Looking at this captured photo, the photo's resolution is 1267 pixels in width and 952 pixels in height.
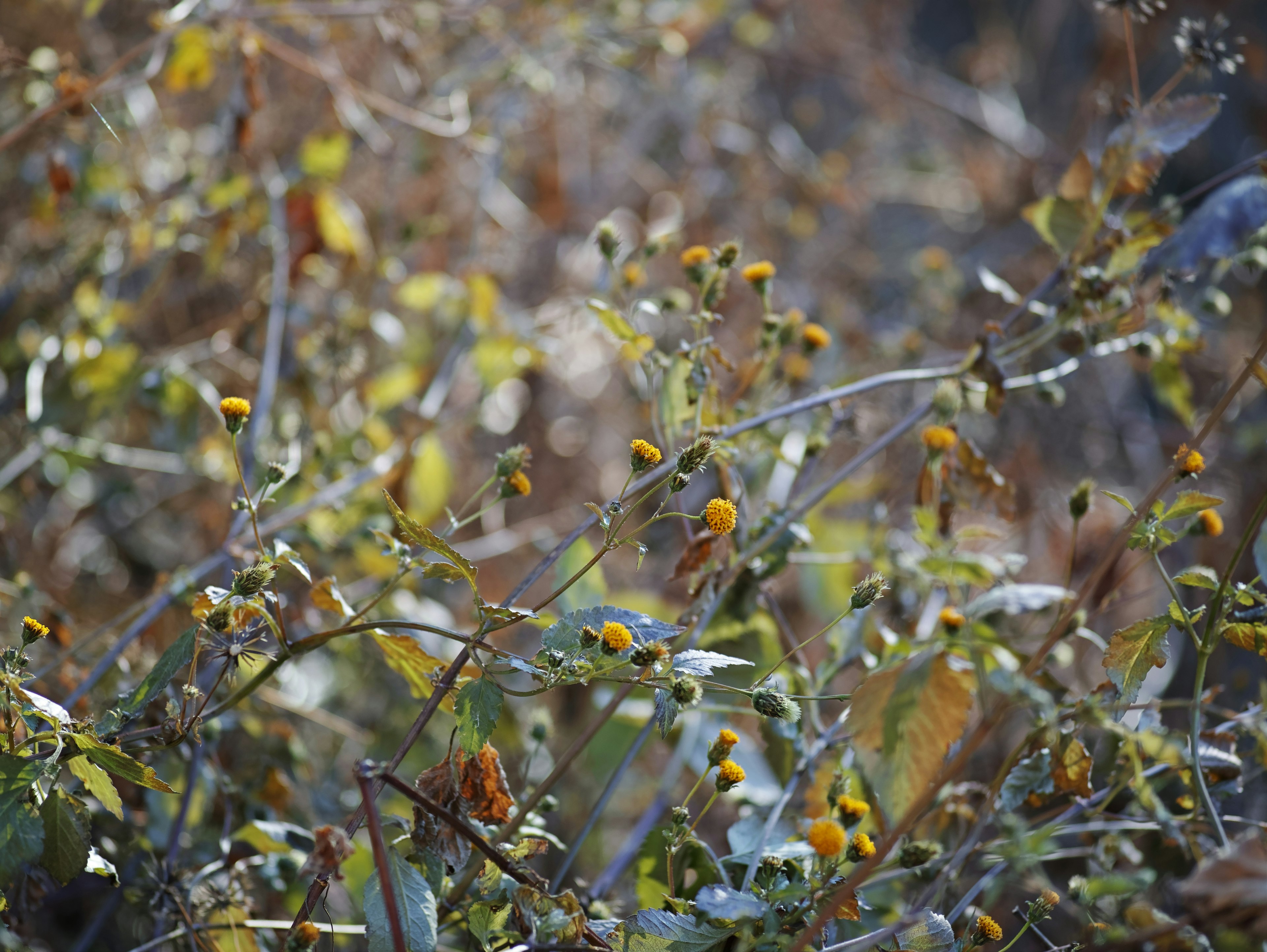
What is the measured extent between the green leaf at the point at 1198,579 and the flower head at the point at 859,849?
430 millimetres

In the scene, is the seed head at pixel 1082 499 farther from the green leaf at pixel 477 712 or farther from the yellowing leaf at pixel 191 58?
the yellowing leaf at pixel 191 58

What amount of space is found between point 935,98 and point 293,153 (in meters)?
1.94

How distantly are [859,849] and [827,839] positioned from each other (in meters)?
0.04

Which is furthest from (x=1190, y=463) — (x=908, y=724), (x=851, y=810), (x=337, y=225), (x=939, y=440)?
(x=337, y=225)

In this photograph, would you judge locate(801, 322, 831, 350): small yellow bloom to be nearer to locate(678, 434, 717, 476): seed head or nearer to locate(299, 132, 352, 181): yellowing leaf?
locate(678, 434, 717, 476): seed head

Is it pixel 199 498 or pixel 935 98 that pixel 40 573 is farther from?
pixel 935 98

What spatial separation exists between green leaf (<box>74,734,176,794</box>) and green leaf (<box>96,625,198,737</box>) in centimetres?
5

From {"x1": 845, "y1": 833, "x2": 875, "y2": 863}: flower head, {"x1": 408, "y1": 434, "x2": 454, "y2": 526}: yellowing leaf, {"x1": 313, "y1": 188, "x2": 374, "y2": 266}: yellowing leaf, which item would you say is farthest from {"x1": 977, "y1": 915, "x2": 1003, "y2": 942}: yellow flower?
{"x1": 313, "y1": 188, "x2": 374, "y2": 266}: yellowing leaf

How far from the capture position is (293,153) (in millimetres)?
2275

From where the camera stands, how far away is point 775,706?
89 cm

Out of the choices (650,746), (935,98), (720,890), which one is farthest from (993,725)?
(935,98)

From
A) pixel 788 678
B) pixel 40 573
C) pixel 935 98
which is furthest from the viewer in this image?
pixel 935 98

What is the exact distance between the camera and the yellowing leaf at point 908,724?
1.08 meters

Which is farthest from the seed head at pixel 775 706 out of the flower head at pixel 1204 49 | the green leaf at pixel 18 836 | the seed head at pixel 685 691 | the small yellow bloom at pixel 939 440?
the flower head at pixel 1204 49
